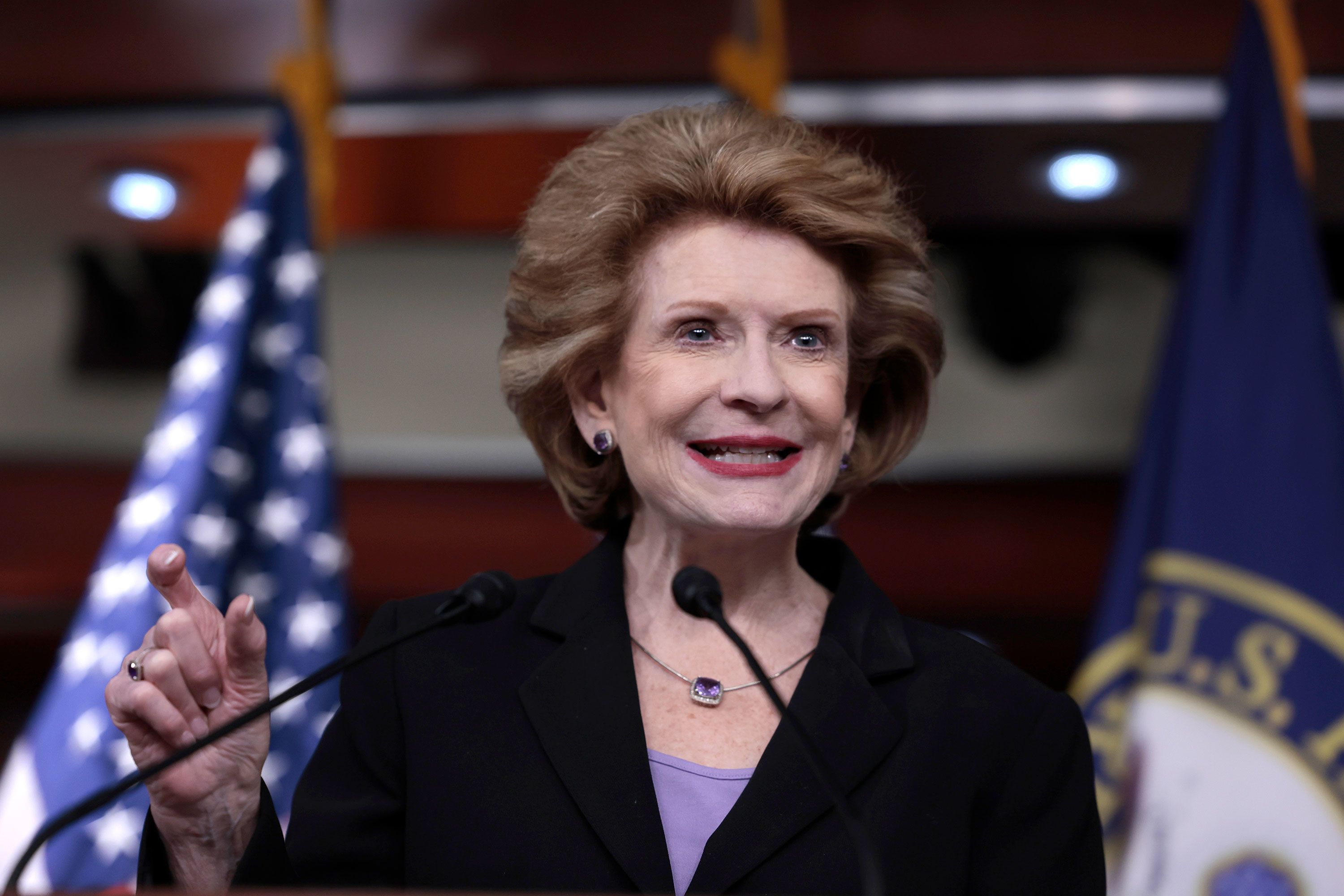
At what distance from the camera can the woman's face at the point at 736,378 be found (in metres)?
1.31

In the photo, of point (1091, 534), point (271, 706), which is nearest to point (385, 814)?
point (271, 706)

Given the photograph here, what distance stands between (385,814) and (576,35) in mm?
2509

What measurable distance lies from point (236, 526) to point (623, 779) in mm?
1550

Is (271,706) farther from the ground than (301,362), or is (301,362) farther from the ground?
(301,362)

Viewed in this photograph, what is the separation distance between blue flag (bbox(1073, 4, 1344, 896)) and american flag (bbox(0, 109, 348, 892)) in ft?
5.31

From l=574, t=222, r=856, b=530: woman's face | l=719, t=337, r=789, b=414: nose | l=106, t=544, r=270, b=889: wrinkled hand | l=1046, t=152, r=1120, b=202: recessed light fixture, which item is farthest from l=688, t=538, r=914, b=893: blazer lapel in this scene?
l=1046, t=152, r=1120, b=202: recessed light fixture

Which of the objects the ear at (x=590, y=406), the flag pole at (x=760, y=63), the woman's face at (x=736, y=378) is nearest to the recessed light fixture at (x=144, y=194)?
the flag pole at (x=760, y=63)

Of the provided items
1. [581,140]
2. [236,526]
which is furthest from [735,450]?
[581,140]

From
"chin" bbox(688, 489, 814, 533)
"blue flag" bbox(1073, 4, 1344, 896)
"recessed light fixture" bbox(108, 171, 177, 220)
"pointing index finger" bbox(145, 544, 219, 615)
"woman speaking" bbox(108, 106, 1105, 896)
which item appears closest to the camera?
"pointing index finger" bbox(145, 544, 219, 615)

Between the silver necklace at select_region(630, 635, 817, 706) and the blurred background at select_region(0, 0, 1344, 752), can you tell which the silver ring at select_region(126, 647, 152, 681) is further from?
the blurred background at select_region(0, 0, 1344, 752)

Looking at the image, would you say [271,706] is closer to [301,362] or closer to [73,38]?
[301,362]

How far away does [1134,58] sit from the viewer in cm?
303

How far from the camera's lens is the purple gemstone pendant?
4.41 ft

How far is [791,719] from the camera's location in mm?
1048
